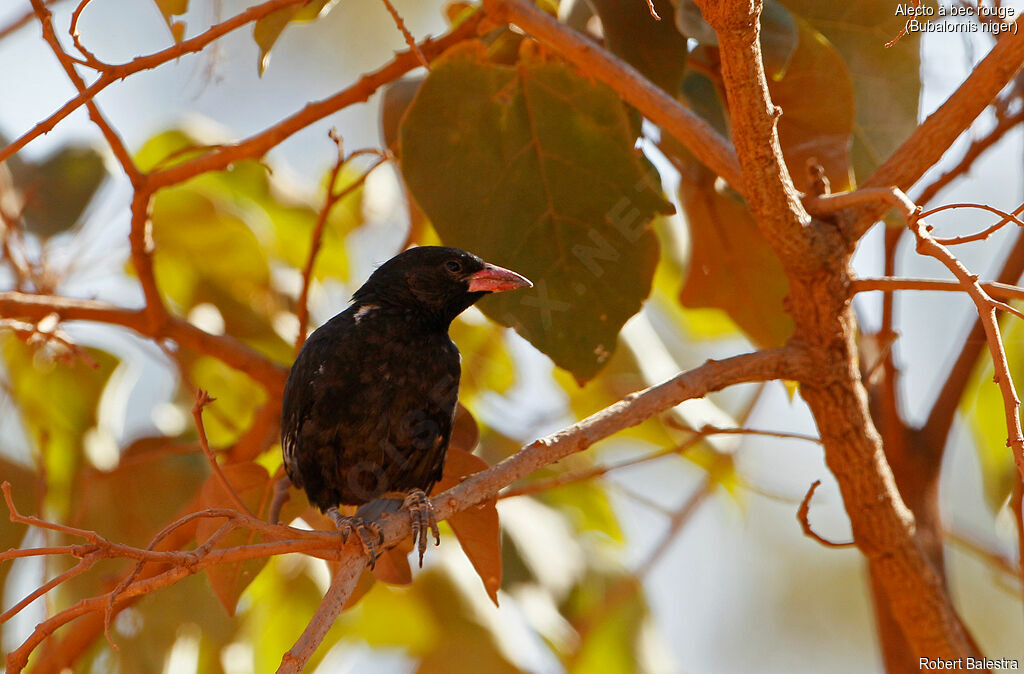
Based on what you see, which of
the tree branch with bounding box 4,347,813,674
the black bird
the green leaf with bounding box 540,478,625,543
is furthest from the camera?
the green leaf with bounding box 540,478,625,543

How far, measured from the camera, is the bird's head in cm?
352

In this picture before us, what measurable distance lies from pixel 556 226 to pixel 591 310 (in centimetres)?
31

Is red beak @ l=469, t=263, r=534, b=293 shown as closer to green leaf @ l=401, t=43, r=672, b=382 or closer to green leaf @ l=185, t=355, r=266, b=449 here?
green leaf @ l=401, t=43, r=672, b=382

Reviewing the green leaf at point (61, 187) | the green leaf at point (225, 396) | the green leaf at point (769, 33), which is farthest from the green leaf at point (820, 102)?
the green leaf at point (61, 187)

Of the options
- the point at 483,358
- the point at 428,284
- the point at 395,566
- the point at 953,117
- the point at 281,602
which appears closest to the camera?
the point at 953,117

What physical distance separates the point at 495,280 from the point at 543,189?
0.33 m

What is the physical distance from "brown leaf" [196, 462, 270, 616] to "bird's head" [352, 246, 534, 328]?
2.64 feet

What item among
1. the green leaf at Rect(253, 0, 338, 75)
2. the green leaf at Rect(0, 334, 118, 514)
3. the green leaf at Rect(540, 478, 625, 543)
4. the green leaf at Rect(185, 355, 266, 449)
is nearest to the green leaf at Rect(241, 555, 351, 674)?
the green leaf at Rect(185, 355, 266, 449)

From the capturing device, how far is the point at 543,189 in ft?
10.6

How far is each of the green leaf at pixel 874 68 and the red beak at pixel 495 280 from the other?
4.13ft

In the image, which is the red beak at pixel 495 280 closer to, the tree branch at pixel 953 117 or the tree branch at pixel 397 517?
the tree branch at pixel 397 517

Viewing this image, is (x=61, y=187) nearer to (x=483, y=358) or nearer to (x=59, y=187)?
(x=59, y=187)

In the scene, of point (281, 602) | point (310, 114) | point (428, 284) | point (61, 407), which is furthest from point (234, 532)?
point (61, 407)

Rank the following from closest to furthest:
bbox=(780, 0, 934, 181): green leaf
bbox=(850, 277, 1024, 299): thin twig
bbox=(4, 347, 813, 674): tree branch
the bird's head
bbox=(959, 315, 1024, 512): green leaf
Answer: bbox=(4, 347, 813, 674): tree branch, bbox=(850, 277, 1024, 299): thin twig, bbox=(780, 0, 934, 181): green leaf, the bird's head, bbox=(959, 315, 1024, 512): green leaf
